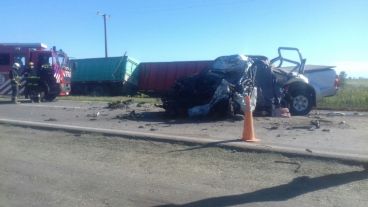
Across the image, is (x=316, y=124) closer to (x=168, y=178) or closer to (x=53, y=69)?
(x=168, y=178)

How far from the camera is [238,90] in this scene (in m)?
12.7

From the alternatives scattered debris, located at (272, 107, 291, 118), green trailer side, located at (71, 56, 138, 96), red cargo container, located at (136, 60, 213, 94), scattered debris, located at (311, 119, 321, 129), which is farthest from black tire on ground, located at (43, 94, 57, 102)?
scattered debris, located at (311, 119, 321, 129)

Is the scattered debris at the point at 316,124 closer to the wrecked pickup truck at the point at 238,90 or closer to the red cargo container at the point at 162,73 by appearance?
the wrecked pickup truck at the point at 238,90

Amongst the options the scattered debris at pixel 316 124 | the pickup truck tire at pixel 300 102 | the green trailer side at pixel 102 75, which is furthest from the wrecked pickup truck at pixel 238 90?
the green trailer side at pixel 102 75

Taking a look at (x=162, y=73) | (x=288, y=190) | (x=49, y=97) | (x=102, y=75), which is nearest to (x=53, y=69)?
(x=49, y=97)

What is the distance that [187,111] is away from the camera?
13.2 m

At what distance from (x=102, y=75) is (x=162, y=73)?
456 centimetres

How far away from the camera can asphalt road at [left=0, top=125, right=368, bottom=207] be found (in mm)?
5541

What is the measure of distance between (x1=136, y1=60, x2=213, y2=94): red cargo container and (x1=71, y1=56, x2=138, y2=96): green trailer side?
1.19 m

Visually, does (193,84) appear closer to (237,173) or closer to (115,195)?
(237,173)

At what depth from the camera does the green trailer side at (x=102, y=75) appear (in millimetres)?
33562

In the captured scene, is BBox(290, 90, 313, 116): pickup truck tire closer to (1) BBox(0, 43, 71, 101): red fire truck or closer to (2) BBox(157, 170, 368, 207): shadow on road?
(2) BBox(157, 170, 368, 207): shadow on road

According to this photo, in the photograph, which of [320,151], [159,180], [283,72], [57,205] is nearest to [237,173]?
[159,180]

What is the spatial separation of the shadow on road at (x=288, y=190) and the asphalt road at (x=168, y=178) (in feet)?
0.04
